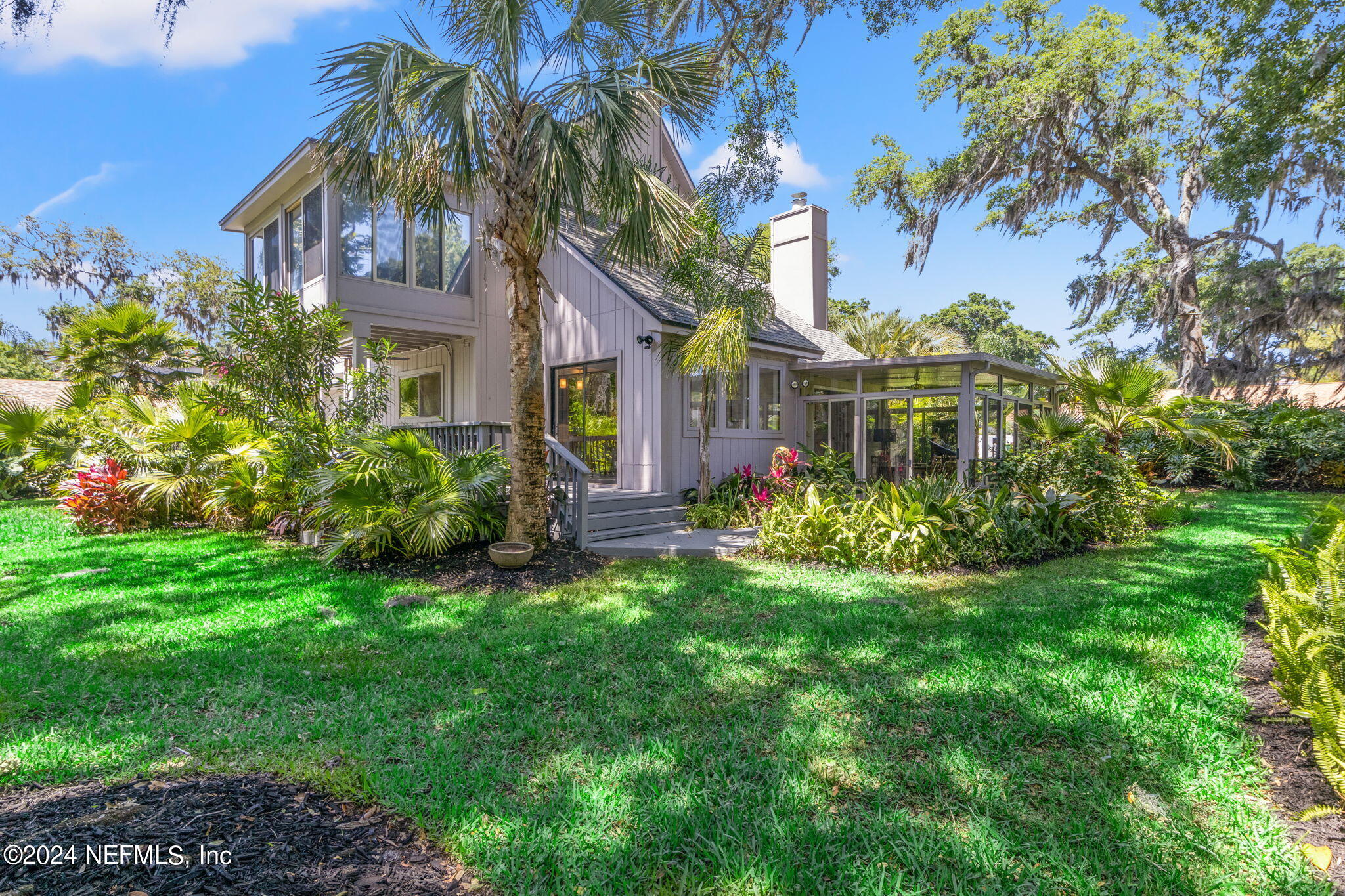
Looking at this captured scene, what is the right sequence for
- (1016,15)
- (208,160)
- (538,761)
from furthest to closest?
(208,160)
(1016,15)
(538,761)

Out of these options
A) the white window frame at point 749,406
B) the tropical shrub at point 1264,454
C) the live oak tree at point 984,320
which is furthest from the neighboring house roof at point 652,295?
the live oak tree at point 984,320

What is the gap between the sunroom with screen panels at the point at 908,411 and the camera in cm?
1073

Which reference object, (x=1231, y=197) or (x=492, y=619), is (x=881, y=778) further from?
(x=1231, y=197)

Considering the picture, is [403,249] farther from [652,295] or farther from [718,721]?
[718,721]

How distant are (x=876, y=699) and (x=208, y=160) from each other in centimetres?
2495

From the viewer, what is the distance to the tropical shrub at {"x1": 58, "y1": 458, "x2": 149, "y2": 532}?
27.9 ft

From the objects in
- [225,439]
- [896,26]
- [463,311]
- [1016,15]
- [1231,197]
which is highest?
[1016,15]

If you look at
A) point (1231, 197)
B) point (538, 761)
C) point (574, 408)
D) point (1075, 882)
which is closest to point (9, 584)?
point (538, 761)

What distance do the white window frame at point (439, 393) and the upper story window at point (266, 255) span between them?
3004 mm

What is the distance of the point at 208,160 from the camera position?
1938cm

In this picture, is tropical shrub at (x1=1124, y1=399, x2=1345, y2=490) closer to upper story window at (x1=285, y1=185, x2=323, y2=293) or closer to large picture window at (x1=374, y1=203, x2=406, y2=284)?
large picture window at (x1=374, y1=203, x2=406, y2=284)

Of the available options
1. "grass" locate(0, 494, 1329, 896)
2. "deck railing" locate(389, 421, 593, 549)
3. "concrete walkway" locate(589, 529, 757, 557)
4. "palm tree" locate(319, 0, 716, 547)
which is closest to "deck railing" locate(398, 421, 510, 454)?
"deck railing" locate(389, 421, 593, 549)

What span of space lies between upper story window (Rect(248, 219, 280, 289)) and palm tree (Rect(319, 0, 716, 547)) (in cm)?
656

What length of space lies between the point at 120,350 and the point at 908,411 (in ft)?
49.6
